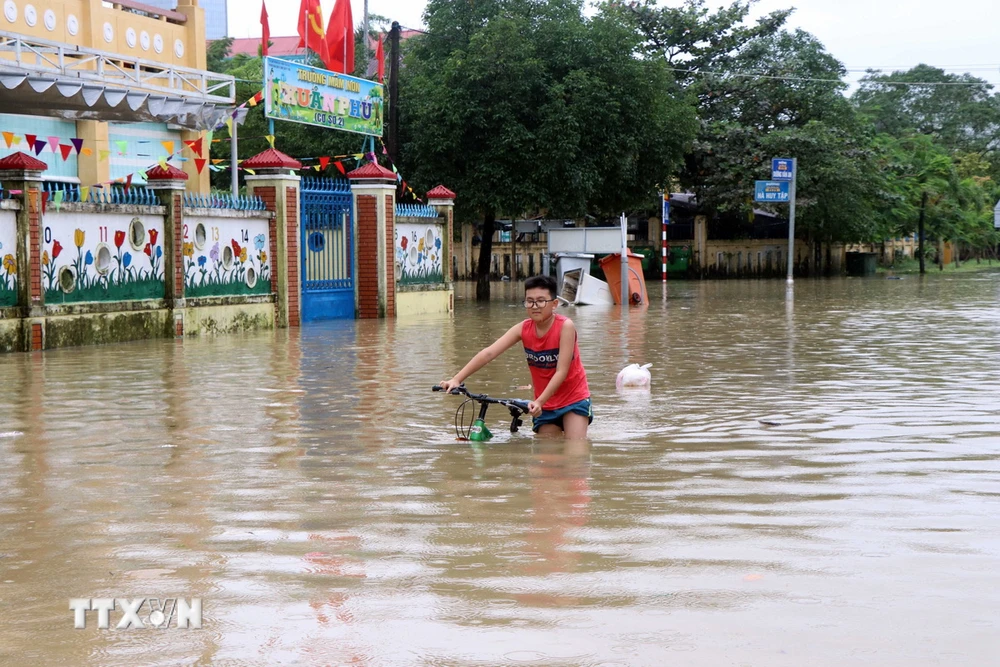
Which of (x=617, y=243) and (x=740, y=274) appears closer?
(x=617, y=243)

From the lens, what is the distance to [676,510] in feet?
20.2

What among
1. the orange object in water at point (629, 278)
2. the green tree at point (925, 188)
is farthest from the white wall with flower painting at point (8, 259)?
the green tree at point (925, 188)

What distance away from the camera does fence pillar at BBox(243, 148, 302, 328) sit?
2122 centimetres

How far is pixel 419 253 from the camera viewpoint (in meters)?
25.1

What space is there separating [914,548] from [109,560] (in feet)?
11.1

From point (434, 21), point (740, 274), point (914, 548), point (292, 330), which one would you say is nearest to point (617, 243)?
point (434, 21)

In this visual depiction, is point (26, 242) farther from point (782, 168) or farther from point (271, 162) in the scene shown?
point (782, 168)

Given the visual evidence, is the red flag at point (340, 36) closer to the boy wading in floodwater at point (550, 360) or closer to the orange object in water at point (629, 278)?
the orange object in water at point (629, 278)

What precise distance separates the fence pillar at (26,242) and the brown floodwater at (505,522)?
3.53m

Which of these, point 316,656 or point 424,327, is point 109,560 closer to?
point 316,656

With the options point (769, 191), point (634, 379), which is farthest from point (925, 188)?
point (634, 379)

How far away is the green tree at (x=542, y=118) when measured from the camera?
28.7m

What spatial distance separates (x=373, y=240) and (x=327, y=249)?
3.26 ft

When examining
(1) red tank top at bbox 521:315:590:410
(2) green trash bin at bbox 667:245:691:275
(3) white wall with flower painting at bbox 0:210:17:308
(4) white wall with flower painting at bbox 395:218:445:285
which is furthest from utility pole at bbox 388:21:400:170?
(1) red tank top at bbox 521:315:590:410
